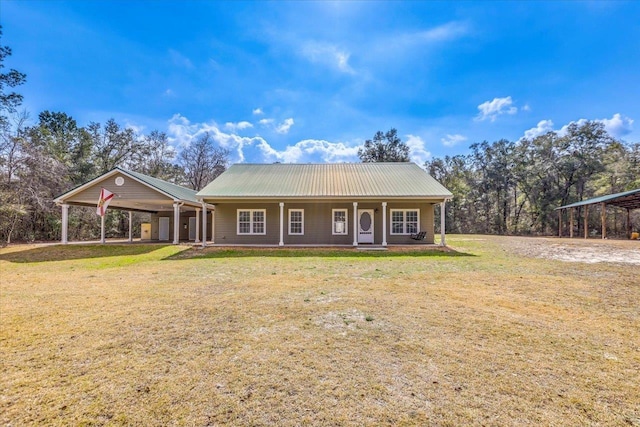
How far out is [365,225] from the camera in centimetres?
1630

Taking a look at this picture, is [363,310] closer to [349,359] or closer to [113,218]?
[349,359]

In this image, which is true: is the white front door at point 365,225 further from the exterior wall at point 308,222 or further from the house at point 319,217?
the exterior wall at point 308,222

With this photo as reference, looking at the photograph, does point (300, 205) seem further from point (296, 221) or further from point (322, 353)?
point (322, 353)

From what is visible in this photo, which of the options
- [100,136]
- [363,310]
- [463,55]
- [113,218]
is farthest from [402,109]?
[100,136]

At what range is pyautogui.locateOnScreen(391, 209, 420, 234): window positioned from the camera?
16.0 metres

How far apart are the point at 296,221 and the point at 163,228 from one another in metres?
11.3

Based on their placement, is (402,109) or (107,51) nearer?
(107,51)

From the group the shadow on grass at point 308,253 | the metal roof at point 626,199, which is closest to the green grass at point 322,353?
the shadow on grass at point 308,253

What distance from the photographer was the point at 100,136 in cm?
2933

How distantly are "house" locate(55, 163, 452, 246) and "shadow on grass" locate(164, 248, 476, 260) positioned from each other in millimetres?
1422

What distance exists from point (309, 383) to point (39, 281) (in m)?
8.80

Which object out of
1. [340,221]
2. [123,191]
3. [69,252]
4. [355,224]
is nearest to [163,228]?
[123,191]

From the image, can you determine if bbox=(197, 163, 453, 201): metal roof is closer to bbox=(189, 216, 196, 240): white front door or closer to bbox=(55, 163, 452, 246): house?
bbox=(55, 163, 452, 246): house

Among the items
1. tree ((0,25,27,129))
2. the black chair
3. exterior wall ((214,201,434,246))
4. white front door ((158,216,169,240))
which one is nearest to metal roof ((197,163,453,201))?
exterior wall ((214,201,434,246))
